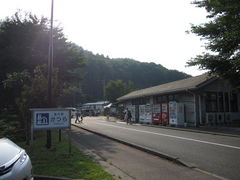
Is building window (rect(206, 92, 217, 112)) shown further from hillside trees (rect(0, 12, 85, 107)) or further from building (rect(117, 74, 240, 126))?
hillside trees (rect(0, 12, 85, 107))

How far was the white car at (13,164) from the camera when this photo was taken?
4117 mm

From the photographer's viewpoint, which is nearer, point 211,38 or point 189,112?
point 211,38

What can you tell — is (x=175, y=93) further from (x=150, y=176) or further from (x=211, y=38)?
(x=150, y=176)

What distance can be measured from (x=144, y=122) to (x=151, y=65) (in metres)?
56.2

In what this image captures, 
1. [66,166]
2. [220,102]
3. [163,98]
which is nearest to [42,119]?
[66,166]

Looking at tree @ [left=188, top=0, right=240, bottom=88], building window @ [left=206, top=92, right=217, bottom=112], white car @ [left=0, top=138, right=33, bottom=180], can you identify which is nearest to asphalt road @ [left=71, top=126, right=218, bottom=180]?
white car @ [left=0, top=138, right=33, bottom=180]

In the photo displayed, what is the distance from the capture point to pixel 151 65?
82.1 metres

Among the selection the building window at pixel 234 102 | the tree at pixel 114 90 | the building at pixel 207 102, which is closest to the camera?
the building at pixel 207 102

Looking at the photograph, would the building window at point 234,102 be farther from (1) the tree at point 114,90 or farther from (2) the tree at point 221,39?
(1) the tree at point 114,90

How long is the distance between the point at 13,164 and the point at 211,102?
21.0 meters

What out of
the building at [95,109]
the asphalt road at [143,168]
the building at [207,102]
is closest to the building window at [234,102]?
the building at [207,102]

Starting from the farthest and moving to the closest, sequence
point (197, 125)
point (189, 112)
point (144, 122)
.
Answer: point (144, 122), point (189, 112), point (197, 125)

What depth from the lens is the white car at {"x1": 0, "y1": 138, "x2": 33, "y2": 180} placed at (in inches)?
162

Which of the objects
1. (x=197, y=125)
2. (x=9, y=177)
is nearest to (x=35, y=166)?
(x=9, y=177)
